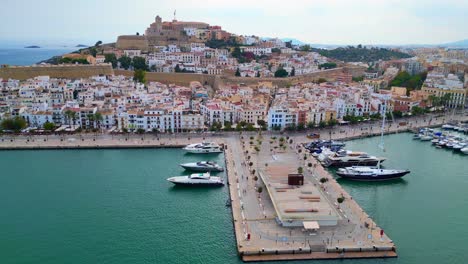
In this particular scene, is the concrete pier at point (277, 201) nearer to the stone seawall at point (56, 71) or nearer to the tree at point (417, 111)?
the tree at point (417, 111)

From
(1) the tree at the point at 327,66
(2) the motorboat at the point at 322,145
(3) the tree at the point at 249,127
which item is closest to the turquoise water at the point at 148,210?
(2) the motorboat at the point at 322,145

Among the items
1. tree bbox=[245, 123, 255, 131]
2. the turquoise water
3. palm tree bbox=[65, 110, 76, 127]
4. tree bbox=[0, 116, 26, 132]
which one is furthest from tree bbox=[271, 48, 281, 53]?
tree bbox=[0, 116, 26, 132]

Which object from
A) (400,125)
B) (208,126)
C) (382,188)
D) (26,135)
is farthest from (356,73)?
(26,135)

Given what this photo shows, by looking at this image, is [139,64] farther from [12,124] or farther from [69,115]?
[12,124]

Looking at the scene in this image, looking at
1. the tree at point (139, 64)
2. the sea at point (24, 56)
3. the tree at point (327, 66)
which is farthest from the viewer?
the sea at point (24, 56)

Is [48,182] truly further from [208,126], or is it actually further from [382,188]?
[382,188]

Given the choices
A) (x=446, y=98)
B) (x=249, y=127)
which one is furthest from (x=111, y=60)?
(x=446, y=98)
